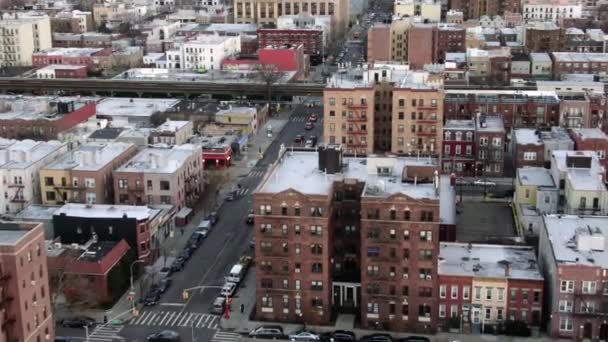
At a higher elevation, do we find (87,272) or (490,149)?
→ (490,149)

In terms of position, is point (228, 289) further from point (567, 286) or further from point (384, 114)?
point (384, 114)

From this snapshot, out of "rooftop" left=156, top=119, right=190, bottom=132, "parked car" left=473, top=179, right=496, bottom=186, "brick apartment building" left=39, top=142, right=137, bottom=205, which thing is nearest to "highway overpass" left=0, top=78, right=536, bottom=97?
"rooftop" left=156, top=119, right=190, bottom=132

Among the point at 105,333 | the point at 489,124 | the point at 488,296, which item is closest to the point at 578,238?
the point at 488,296

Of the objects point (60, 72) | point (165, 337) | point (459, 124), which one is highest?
point (60, 72)

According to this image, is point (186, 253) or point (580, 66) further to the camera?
point (580, 66)

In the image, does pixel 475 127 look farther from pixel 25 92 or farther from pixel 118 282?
pixel 25 92

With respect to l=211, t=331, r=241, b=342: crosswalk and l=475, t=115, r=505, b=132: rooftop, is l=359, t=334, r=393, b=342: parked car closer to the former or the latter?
l=211, t=331, r=241, b=342: crosswalk

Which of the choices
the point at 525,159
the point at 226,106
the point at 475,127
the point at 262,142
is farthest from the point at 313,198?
the point at 226,106

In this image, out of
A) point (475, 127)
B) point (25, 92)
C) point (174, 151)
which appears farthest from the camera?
point (25, 92)
